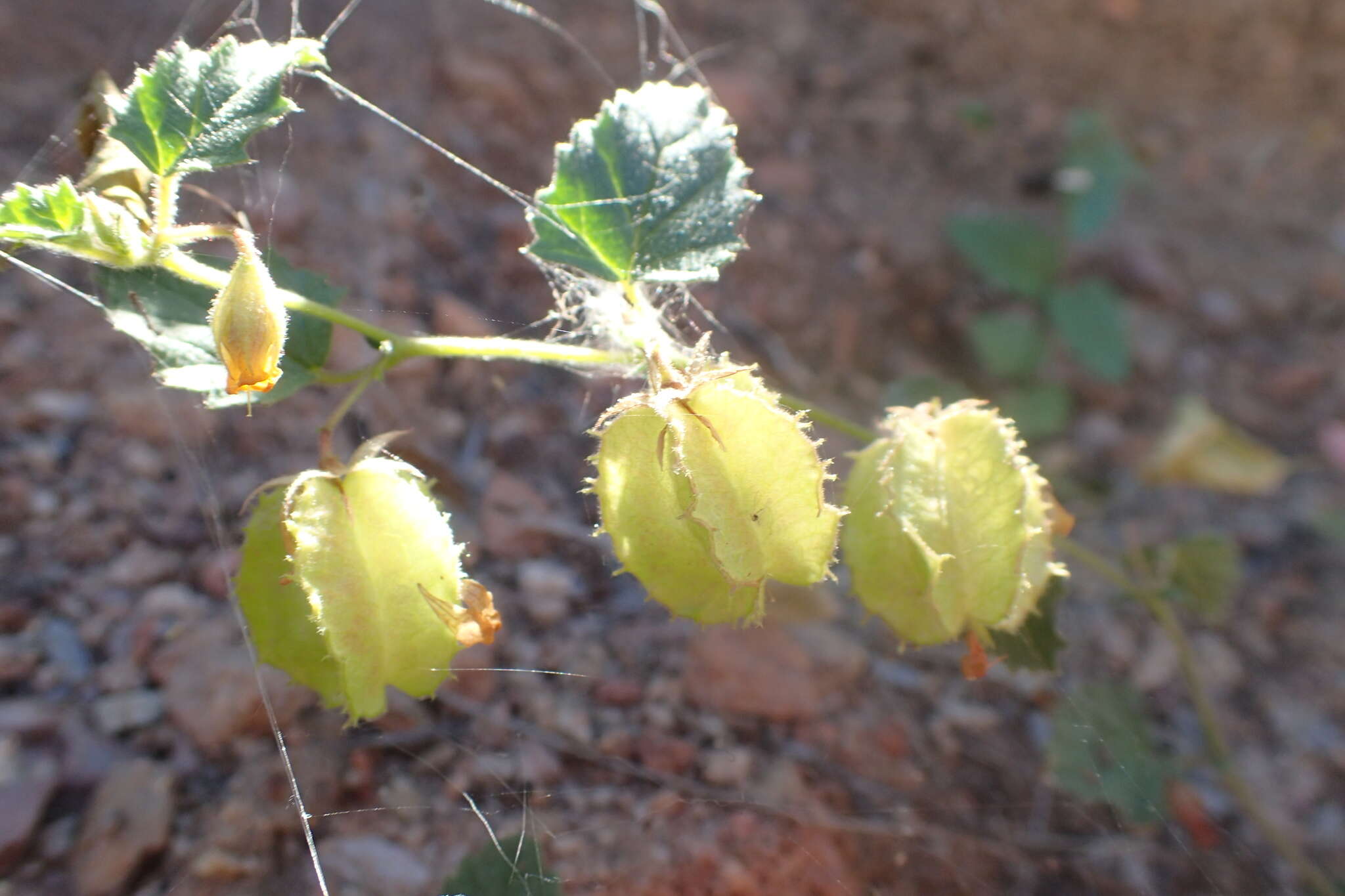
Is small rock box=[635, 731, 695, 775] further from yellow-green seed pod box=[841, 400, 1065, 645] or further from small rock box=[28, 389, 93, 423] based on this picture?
small rock box=[28, 389, 93, 423]

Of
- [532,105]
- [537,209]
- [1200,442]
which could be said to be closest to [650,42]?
[532,105]

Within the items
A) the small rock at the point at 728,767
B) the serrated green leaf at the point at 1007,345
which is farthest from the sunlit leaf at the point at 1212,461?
the small rock at the point at 728,767

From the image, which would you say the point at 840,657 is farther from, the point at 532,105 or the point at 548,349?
the point at 532,105

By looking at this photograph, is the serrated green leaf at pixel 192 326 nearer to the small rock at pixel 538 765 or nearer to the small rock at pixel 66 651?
the small rock at pixel 66 651

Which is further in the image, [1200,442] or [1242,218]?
[1242,218]

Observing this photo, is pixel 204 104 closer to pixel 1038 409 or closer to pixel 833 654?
pixel 833 654

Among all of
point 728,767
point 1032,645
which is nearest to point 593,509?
point 728,767
